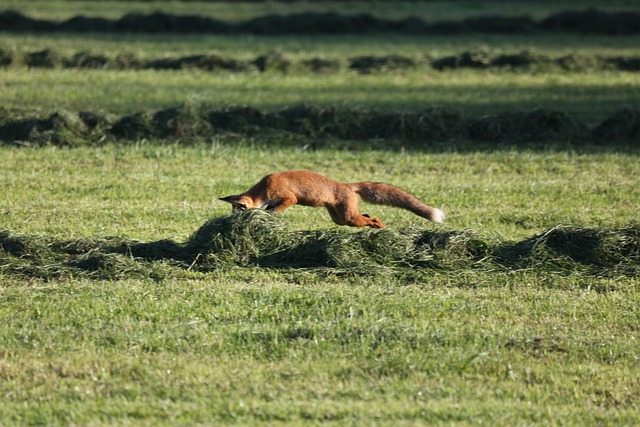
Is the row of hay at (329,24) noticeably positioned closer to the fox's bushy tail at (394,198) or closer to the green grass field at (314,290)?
the green grass field at (314,290)

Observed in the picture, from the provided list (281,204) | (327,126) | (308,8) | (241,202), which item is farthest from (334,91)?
(308,8)

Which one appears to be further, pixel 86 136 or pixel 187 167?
pixel 86 136

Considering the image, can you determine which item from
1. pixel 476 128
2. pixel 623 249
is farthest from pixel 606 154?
pixel 623 249

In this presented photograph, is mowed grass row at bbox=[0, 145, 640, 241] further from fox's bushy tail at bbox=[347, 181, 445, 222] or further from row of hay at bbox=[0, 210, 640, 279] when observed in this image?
row of hay at bbox=[0, 210, 640, 279]

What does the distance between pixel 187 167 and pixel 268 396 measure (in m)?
7.38

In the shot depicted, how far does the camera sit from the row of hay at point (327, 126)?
14.5 metres

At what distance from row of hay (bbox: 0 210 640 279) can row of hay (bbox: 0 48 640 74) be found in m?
12.5

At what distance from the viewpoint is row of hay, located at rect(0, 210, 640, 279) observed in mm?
8781

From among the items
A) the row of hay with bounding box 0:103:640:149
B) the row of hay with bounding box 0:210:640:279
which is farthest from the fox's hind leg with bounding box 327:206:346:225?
the row of hay with bounding box 0:103:640:149

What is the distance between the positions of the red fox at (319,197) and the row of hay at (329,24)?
61.6 ft

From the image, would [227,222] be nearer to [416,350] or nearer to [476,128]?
[416,350]

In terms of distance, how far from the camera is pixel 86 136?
1439 centimetres

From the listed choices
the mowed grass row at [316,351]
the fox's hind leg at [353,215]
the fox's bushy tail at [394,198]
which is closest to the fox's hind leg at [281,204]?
the fox's hind leg at [353,215]

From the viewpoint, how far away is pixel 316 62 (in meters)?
21.7
